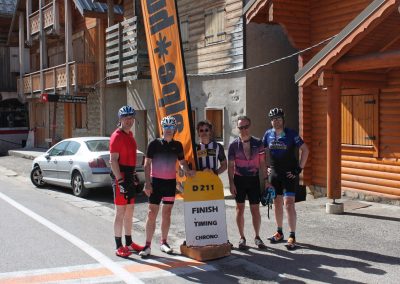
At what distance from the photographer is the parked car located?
1135 centimetres

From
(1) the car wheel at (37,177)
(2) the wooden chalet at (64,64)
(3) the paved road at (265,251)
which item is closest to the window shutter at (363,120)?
(3) the paved road at (265,251)

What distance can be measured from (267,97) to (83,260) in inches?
295

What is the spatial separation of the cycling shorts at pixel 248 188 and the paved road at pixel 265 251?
2.26 ft

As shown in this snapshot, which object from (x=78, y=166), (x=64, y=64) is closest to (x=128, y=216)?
(x=78, y=166)

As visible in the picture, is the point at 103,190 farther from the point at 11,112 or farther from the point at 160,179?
the point at 11,112

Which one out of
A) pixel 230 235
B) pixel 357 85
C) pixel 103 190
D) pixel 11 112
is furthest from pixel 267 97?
pixel 11 112

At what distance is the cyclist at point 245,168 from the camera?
6719 millimetres

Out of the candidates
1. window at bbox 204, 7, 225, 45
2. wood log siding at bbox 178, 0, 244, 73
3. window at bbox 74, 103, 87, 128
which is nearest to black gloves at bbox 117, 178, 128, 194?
wood log siding at bbox 178, 0, 244, 73

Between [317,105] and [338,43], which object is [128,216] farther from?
[317,105]

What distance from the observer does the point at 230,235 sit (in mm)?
7719

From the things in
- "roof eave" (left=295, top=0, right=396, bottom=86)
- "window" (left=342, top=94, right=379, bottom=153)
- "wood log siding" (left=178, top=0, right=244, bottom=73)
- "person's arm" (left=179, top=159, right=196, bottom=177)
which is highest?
"wood log siding" (left=178, top=0, right=244, bottom=73)

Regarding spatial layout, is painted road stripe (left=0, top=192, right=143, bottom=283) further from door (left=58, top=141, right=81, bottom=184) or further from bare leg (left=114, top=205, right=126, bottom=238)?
door (left=58, top=141, right=81, bottom=184)

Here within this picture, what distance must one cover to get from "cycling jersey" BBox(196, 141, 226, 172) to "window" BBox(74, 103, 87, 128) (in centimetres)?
1807

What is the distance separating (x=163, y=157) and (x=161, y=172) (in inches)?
7.7
